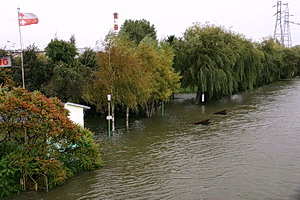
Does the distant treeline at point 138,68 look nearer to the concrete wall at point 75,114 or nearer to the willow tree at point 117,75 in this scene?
the willow tree at point 117,75

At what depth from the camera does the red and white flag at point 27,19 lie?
743 inches

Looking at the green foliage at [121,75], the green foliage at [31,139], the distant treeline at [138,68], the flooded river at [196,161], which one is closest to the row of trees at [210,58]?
the distant treeline at [138,68]

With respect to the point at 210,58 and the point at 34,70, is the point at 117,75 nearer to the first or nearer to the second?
the point at 34,70

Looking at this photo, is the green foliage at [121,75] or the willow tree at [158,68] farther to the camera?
the willow tree at [158,68]

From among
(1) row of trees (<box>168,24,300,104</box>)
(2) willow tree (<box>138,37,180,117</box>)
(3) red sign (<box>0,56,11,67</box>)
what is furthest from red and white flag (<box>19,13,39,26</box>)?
(1) row of trees (<box>168,24,300,104</box>)

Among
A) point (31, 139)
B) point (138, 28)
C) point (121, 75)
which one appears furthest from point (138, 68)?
point (138, 28)

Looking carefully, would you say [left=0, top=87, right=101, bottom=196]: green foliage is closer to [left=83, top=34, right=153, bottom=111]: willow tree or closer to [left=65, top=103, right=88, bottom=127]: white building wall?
[left=65, top=103, right=88, bottom=127]: white building wall

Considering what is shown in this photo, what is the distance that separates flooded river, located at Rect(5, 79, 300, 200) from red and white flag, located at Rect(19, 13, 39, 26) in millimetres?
8048

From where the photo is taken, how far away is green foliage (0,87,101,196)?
11969 millimetres

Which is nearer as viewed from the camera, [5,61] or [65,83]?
[5,61]

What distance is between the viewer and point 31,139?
12656 millimetres

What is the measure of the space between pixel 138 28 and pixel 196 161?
132 ft

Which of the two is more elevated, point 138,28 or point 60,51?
point 138,28

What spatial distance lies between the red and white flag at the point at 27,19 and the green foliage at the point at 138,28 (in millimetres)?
30779
